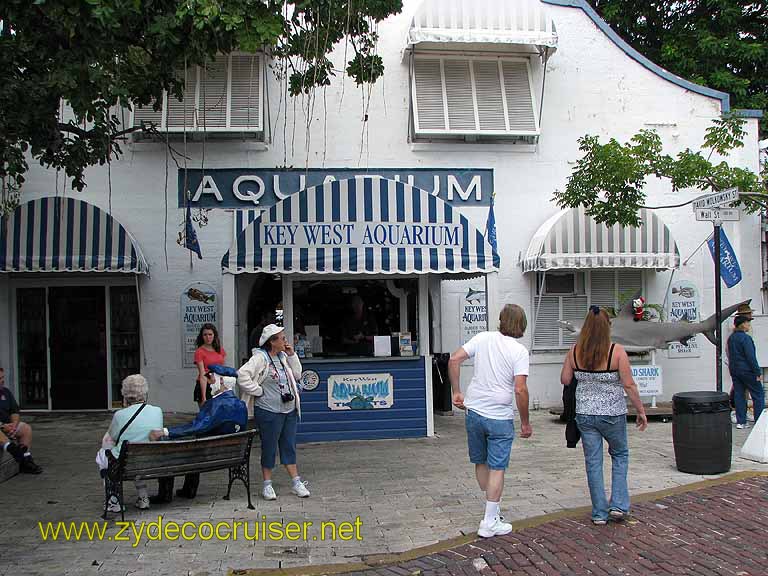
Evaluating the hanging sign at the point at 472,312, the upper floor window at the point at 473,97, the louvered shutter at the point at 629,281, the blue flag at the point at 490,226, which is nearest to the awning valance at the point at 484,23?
the upper floor window at the point at 473,97

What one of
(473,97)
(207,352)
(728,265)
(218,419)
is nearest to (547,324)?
(728,265)

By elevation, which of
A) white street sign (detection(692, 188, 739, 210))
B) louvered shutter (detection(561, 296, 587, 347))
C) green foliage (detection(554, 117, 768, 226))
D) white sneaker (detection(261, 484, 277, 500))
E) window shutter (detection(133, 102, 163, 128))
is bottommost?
white sneaker (detection(261, 484, 277, 500))

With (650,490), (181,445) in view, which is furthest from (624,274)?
(181,445)

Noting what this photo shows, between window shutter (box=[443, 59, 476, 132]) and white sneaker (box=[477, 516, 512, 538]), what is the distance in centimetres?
803

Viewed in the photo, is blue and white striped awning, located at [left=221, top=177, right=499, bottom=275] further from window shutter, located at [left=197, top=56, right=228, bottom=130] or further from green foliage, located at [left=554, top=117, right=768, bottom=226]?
window shutter, located at [left=197, top=56, right=228, bottom=130]

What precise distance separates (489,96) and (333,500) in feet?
26.8

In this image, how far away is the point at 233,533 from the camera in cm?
623

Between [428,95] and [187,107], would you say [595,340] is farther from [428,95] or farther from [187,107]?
[187,107]

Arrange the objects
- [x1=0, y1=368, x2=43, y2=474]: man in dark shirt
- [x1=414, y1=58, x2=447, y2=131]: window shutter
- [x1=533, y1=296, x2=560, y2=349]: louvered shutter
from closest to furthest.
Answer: [x1=0, y1=368, x2=43, y2=474]: man in dark shirt
[x1=414, y1=58, x2=447, y2=131]: window shutter
[x1=533, y1=296, x2=560, y2=349]: louvered shutter

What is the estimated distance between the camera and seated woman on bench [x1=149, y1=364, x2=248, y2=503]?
282 inches

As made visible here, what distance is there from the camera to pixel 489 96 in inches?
512

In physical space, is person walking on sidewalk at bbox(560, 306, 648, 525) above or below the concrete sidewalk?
above

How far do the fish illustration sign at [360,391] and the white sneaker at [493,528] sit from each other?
165 inches

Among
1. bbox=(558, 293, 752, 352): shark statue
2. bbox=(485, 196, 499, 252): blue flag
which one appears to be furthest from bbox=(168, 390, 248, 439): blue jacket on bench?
bbox=(558, 293, 752, 352): shark statue
